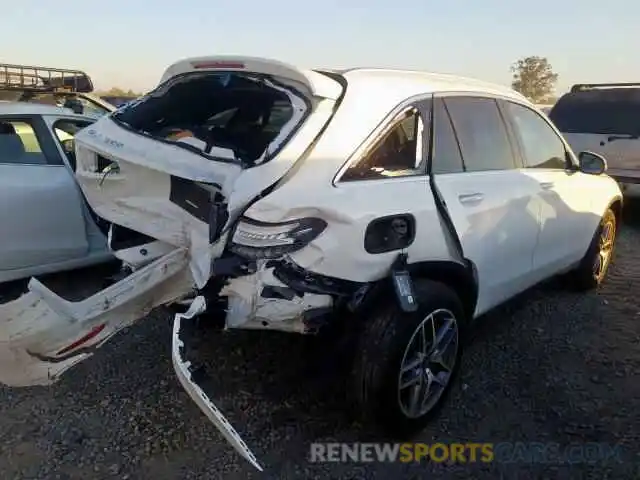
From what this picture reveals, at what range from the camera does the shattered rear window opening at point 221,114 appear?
2885 millimetres

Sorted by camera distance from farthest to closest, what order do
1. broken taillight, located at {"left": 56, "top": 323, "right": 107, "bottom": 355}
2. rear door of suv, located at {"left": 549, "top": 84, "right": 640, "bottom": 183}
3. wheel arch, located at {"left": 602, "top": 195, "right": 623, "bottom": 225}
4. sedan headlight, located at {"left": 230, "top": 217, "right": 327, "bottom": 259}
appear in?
rear door of suv, located at {"left": 549, "top": 84, "right": 640, "bottom": 183} → wheel arch, located at {"left": 602, "top": 195, "right": 623, "bottom": 225} → broken taillight, located at {"left": 56, "top": 323, "right": 107, "bottom": 355} → sedan headlight, located at {"left": 230, "top": 217, "right": 327, "bottom": 259}

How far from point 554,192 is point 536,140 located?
0.39 metres

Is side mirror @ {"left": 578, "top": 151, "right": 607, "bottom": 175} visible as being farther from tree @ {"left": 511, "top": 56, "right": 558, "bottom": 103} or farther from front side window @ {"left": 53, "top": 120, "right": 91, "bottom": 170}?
tree @ {"left": 511, "top": 56, "right": 558, "bottom": 103}

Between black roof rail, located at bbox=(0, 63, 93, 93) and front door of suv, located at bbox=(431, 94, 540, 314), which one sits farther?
black roof rail, located at bbox=(0, 63, 93, 93)

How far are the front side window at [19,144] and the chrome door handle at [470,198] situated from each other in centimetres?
311

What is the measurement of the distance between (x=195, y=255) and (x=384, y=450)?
1.34 meters

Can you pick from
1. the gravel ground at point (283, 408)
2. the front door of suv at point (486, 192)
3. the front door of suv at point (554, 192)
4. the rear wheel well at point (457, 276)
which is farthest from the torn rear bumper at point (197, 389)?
the front door of suv at point (554, 192)

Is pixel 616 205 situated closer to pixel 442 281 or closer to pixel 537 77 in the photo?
pixel 442 281

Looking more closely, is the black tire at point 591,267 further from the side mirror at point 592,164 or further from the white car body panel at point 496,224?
the white car body panel at point 496,224

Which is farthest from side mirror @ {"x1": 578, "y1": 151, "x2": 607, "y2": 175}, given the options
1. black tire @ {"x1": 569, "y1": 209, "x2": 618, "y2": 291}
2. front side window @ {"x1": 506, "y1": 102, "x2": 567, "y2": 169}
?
black tire @ {"x1": 569, "y1": 209, "x2": 618, "y2": 291}

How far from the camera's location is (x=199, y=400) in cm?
239

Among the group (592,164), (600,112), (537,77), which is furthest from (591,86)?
(537,77)

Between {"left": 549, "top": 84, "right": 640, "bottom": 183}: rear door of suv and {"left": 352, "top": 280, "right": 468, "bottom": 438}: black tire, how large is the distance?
612cm

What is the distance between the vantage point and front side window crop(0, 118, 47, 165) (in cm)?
444
